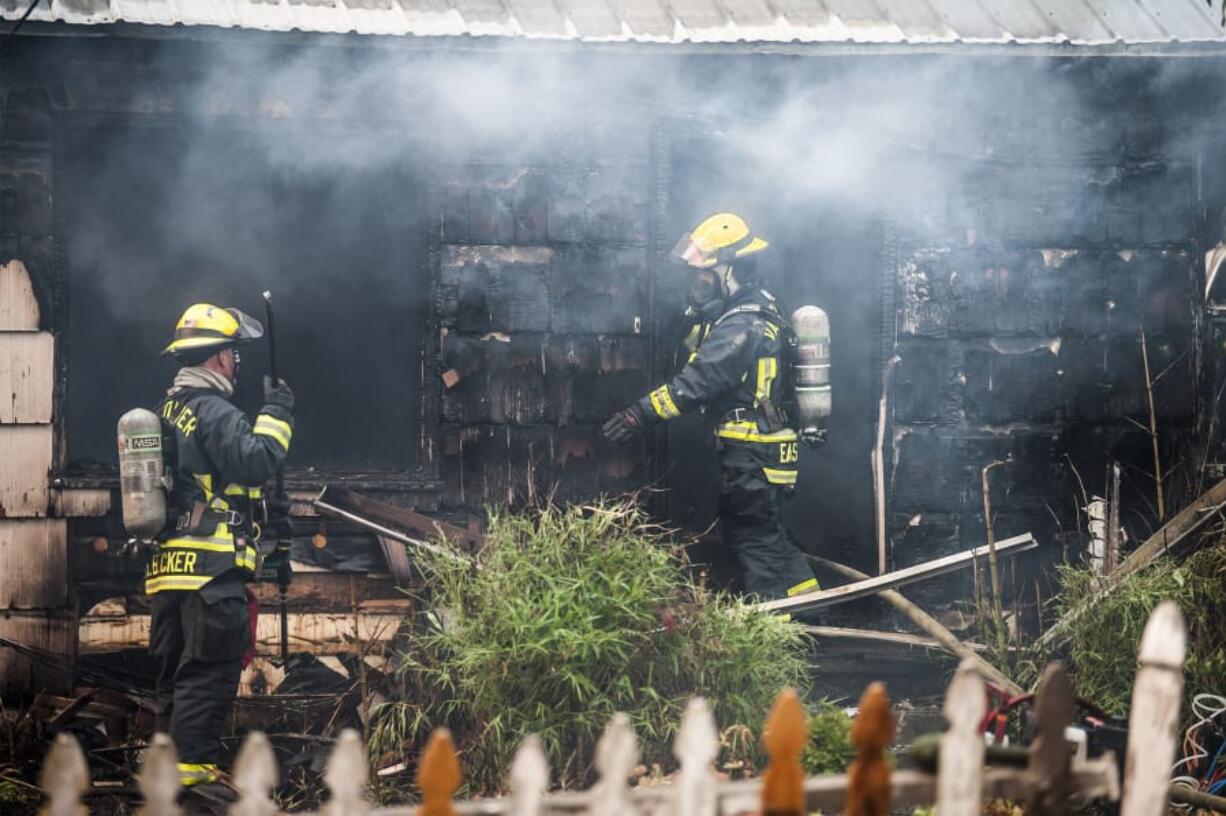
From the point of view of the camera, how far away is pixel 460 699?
6426mm

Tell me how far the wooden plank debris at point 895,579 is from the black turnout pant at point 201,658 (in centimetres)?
281

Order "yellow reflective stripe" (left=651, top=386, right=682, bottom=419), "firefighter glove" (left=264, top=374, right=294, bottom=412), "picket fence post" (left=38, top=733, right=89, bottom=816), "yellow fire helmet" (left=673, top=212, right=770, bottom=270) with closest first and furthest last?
"picket fence post" (left=38, top=733, right=89, bottom=816), "firefighter glove" (left=264, top=374, right=294, bottom=412), "yellow reflective stripe" (left=651, top=386, right=682, bottom=419), "yellow fire helmet" (left=673, top=212, right=770, bottom=270)

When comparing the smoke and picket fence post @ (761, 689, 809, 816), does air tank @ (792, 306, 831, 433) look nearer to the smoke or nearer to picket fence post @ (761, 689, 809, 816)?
the smoke

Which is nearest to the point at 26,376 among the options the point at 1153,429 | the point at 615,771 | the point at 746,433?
the point at 746,433

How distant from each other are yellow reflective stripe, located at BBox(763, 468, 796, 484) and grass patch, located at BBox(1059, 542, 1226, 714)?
1817 millimetres

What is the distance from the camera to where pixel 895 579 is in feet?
26.2

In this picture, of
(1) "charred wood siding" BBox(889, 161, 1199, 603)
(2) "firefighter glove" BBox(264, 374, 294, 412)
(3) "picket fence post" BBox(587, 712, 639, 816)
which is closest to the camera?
(3) "picket fence post" BBox(587, 712, 639, 816)

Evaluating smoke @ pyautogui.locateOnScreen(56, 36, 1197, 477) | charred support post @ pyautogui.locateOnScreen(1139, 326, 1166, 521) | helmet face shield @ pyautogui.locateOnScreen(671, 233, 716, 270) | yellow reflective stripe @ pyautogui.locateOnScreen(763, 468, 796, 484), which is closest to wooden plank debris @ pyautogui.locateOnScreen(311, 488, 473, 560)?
smoke @ pyautogui.locateOnScreen(56, 36, 1197, 477)

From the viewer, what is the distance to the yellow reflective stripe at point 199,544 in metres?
6.68

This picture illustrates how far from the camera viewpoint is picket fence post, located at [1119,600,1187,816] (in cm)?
364

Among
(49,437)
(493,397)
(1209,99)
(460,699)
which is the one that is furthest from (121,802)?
(1209,99)

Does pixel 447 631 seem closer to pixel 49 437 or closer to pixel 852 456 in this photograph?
pixel 49 437

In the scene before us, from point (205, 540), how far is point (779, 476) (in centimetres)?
328

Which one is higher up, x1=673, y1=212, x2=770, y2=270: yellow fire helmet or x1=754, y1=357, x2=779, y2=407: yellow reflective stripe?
x1=673, y1=212, x2=770, y2=270: yellow fire helmet
